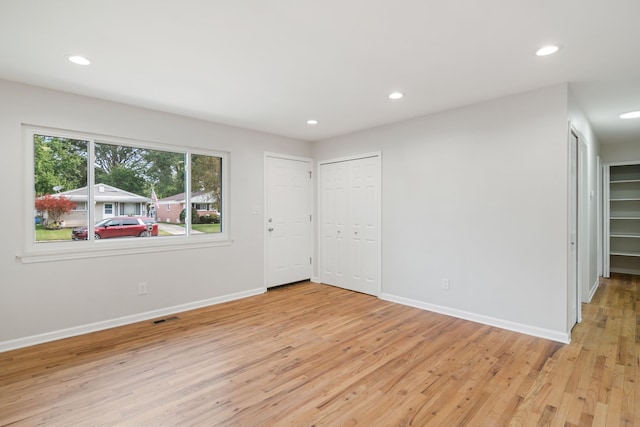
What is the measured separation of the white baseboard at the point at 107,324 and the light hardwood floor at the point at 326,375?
0.10m

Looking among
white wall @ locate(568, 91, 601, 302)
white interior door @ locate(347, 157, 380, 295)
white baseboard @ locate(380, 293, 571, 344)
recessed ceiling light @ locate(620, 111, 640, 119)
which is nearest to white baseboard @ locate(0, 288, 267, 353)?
white interior door @ locate(347, 157, 380, 295)

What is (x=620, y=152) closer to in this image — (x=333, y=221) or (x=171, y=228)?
(x=333, y=221)

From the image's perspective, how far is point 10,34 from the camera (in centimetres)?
209

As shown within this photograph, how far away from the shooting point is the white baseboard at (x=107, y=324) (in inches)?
112

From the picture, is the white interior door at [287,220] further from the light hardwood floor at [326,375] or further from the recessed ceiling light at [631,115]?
the recessed ceiling light at [631,115]

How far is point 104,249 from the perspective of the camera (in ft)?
11.0

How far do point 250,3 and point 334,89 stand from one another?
4.57 feet

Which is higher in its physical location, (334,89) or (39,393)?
(334,89)

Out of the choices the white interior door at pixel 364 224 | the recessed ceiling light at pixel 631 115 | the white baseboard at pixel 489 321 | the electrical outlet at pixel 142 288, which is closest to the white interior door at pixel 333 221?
the white interior door at pixel 364 224

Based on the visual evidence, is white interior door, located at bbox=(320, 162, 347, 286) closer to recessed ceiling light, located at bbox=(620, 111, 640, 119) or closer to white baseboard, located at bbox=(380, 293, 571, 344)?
white baseboard, located at bbox=(380, 293, 571, 344)

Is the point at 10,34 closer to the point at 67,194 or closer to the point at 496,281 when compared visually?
the point at 67,194

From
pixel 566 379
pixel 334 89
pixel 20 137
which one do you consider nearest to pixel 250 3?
pixel 334 89

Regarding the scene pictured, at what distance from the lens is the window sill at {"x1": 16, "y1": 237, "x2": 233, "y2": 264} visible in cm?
298

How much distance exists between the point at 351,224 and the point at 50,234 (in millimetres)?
3637
